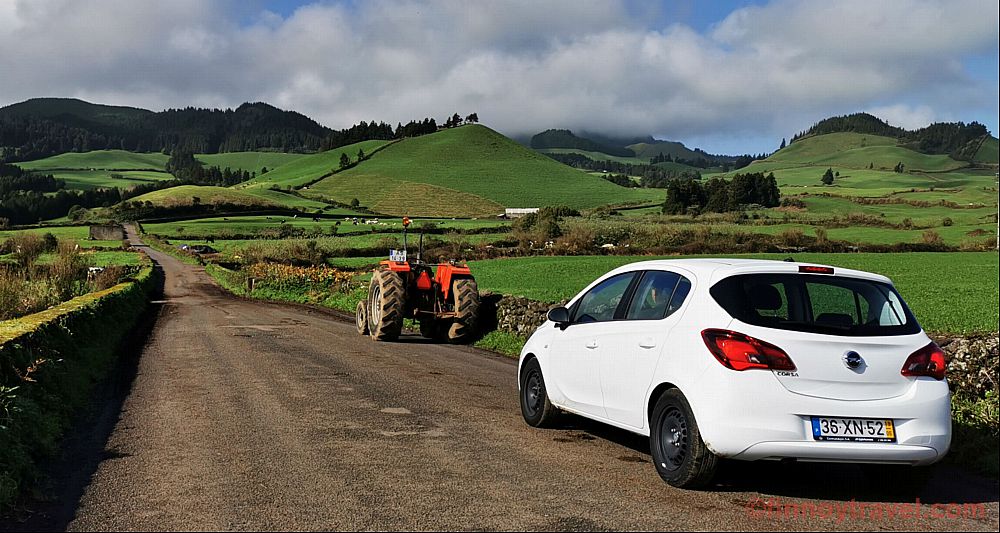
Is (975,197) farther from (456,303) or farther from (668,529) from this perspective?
(668,529)

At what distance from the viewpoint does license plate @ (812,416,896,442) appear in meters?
6.29

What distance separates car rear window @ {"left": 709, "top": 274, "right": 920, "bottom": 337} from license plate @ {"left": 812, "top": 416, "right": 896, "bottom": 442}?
0.68 metres

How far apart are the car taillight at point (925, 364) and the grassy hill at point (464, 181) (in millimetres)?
119237

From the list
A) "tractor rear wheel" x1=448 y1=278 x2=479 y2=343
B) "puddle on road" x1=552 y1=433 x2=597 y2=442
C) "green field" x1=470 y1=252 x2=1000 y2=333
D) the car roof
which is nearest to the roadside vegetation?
"tractor rear wheel" x1=448 y1=278 x2=479 y2=343

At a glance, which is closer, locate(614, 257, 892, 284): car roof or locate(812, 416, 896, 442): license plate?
locate(812, 416, 896, 442): license plate

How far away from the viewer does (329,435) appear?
871cm

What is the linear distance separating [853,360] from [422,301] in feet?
48.7

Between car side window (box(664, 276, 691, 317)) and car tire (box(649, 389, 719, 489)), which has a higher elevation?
car side window (box(664, 276, 691, 317))

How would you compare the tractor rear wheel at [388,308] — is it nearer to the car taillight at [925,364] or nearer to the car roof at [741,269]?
the car roof at [741,269]

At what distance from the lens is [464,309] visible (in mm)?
18859

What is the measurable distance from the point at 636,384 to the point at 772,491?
54.9 inches

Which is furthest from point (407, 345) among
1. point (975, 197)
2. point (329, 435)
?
point (975, 197)

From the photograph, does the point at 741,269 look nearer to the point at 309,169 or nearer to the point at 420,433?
the point at 420,433

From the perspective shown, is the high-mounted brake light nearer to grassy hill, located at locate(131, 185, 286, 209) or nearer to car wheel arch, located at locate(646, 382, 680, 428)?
car wheel arch, located at locate(646, 382, 680, 428)
